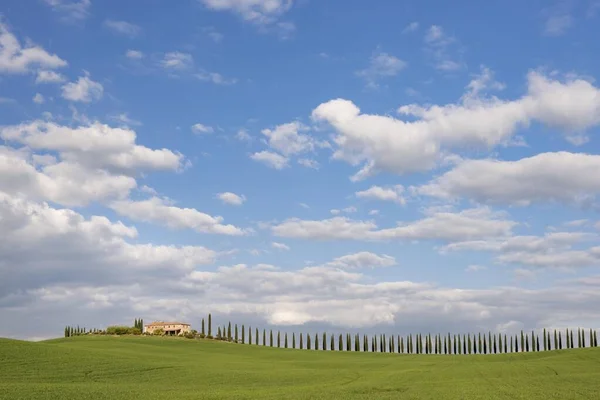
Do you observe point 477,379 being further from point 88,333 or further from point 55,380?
point 88,333

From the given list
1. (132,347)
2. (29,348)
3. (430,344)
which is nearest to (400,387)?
(29,348)

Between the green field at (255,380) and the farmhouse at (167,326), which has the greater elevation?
the green field at (255,380)

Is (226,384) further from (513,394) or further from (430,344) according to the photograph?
(430,344)

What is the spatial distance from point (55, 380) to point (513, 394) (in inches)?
1455

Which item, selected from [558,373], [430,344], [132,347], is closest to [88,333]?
[132,347]

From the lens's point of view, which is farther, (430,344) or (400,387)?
(430,344)

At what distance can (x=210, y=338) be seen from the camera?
128 metres

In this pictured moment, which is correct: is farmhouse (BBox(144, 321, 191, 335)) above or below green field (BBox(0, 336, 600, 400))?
below

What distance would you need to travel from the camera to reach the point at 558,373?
197 feet

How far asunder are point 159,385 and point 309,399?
17937 mm

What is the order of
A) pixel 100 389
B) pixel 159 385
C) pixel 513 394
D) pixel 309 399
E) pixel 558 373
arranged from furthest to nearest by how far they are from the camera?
pixel 558 373, pixel 159 385, pixel 100 389, pixel 513 394, pixel 309 399

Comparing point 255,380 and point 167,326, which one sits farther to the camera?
point 167,326

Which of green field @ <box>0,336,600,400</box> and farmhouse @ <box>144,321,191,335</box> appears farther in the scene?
farmhouse @ <box>144,321,191,335</box>

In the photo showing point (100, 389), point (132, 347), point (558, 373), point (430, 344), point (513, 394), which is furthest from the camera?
point (430, 344)
